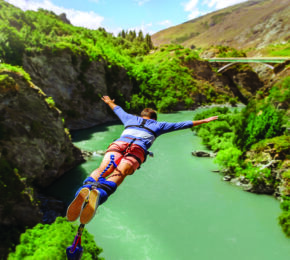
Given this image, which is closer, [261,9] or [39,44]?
[39,44]

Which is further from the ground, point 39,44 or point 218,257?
point 39,44

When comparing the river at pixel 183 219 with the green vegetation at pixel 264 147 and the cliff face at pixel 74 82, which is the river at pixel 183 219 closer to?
the green vegetation at pixel 264 147

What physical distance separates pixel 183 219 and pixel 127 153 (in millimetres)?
12714

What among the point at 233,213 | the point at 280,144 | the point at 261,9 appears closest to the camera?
the point at 233,213

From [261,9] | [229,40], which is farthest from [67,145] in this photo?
[261,9]

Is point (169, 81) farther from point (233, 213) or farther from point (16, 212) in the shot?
point (16, 212)

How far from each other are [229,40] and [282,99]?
171 m

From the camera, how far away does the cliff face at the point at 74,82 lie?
114ft

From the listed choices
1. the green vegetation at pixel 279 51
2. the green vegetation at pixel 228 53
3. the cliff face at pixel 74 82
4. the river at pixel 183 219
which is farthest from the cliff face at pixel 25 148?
the green vegetation at pixel 279 51

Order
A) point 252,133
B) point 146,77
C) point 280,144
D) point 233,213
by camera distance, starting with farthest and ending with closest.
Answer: point 146,77 < point 252,133 < point 280,144 < point 233,213

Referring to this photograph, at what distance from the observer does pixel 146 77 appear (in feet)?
184

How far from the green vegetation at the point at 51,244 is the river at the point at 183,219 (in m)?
3.73

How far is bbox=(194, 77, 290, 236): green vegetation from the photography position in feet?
56.5

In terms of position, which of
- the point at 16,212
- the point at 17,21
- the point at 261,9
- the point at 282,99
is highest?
the point at 261,9
